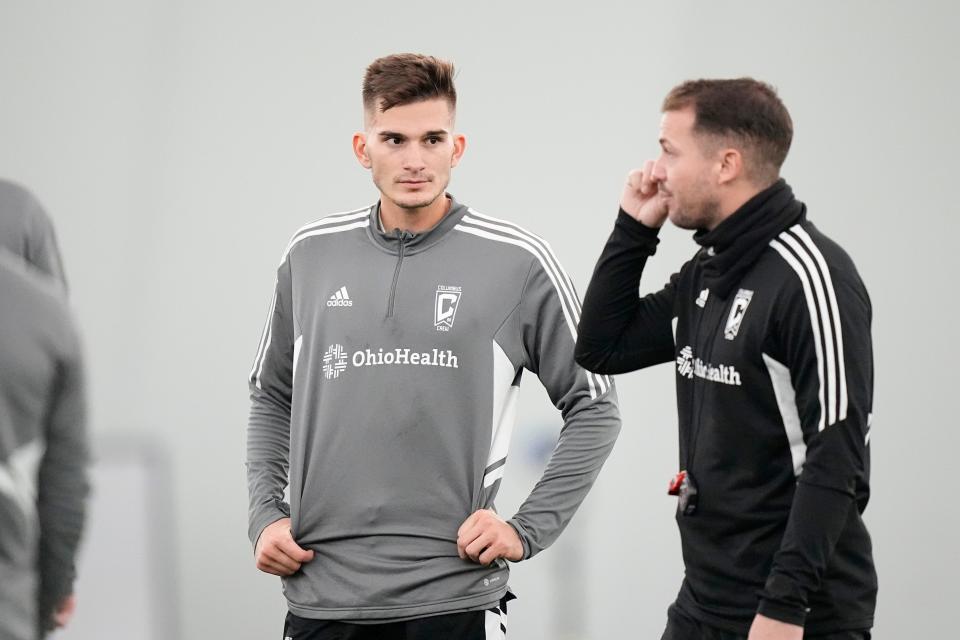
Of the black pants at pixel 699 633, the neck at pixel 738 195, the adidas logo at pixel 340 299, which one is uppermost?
the neck at pixel 738 195

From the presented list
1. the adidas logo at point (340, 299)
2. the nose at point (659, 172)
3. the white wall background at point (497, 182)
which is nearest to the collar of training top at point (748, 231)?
the nose at point (659, 172)

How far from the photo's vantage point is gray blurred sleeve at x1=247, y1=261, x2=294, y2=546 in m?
2.37

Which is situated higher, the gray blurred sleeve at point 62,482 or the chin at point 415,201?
the chin at point 415,201

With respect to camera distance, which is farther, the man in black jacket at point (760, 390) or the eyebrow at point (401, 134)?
the eyebrow at point (401, 134)

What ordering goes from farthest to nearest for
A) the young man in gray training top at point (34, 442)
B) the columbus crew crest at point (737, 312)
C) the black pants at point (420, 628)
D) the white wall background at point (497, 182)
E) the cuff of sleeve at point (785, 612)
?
the white wall background at point (497, 182) < the black pants at point (420, 628) < the columbus crew crest at point (737, 312) < the cuff of sleeve at point (785, 612) < the young man in gray training top at point (34, 442)

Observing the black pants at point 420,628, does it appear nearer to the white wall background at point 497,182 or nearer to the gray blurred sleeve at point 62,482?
the gray blurred sleeve at point 62,482

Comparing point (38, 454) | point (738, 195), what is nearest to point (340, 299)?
point (738, 195)

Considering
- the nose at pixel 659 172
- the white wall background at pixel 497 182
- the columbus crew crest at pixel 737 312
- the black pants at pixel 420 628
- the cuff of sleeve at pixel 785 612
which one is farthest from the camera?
the white wall background at pixel 497 182

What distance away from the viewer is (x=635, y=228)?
79.3 inches

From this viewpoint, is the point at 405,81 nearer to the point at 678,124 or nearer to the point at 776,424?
the point at 678,124

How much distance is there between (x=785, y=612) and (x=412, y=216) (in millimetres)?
966

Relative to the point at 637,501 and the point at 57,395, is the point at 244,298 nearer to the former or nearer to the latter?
the point at 637,501

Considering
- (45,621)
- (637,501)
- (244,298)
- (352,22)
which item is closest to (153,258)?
(244,298)

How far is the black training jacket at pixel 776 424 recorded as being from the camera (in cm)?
172
